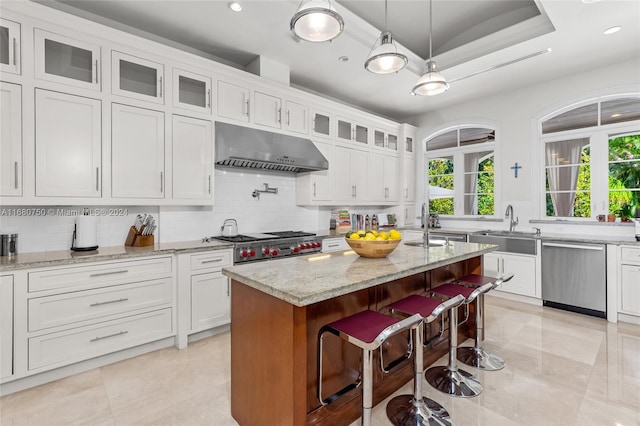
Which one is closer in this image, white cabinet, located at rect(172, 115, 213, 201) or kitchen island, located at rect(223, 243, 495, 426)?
kitchen island, located at rect(223, 243, 495, 426)

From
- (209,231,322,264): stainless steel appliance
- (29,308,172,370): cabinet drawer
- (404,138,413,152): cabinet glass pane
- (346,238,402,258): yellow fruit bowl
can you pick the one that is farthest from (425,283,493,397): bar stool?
(404,138,413,152): cabinet glass pane

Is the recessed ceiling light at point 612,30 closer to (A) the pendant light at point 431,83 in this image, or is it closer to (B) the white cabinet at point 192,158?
(A) the pendant light at point 431,83

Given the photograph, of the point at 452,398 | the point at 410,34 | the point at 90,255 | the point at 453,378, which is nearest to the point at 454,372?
the point at 453,378

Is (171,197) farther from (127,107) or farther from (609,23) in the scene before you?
(609,23)

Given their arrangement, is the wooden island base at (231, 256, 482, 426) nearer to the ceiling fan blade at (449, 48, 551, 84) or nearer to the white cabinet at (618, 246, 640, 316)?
the white cabinet at (618, 246, 640, 316)

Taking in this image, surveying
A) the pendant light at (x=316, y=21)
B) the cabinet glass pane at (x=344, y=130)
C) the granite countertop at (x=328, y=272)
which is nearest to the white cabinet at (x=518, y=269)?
the granite countertop at (x=328, y=272)

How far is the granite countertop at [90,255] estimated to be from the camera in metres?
2.23

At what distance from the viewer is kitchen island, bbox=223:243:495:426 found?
1.51 meters

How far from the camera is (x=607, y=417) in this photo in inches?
76.5

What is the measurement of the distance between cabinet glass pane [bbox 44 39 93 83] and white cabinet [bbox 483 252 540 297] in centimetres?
470

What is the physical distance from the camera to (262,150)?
3508mm

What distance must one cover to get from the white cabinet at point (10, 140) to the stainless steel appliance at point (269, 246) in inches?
63.7

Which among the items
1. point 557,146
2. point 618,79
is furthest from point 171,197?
point 618,79

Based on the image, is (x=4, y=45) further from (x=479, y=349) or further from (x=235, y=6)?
(x=479, y=349)
